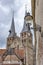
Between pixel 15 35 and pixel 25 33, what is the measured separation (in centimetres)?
439

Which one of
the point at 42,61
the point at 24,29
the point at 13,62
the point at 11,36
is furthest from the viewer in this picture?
the point at 11,36

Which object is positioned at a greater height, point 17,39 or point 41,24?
point 41,24

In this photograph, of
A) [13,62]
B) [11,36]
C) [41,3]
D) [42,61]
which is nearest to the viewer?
[42,61]

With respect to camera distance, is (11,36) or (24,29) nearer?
(24,29)

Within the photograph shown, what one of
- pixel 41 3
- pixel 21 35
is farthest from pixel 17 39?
pixel 41 3

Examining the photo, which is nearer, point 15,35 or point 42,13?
point 42,13

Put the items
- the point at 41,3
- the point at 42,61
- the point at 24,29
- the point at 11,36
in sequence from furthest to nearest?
the point at 11,36
the point at 24,29
the point at 41,3
the point at 42,61

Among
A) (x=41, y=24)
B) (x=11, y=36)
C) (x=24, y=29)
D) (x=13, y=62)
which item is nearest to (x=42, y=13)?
(x=41, y=24)

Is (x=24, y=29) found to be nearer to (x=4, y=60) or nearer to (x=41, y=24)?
(x=4, y=60)

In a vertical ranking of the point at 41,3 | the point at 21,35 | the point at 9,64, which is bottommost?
the point at 9,64

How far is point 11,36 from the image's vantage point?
52.6 meters

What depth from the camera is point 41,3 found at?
430 centimetres

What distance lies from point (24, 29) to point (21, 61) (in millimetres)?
17208

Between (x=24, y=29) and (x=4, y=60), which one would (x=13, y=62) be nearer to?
(x=4, y=60)
